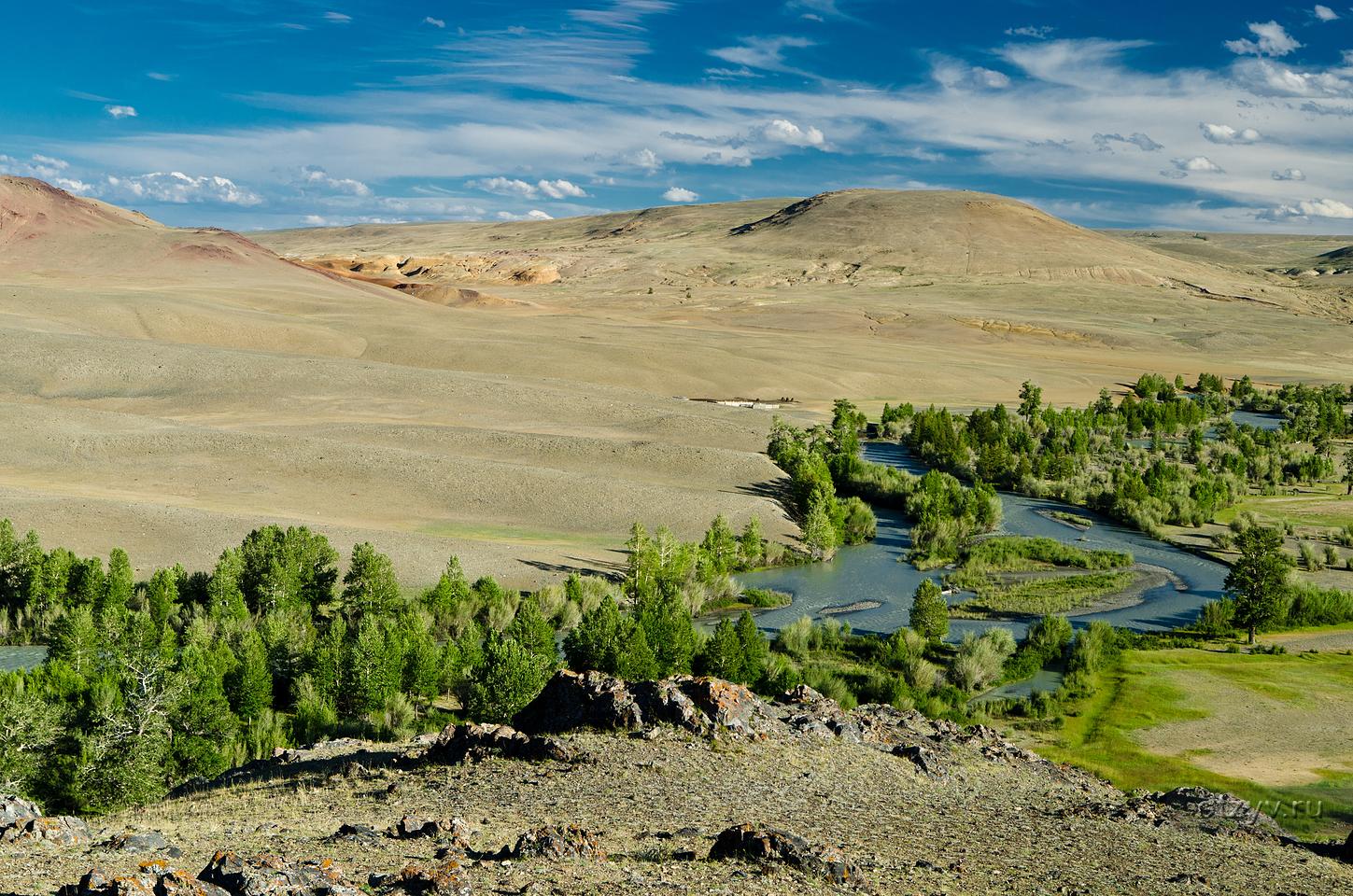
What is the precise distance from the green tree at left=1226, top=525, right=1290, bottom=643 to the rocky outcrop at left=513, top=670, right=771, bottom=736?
27.8 m

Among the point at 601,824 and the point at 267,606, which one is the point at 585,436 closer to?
the point at 267,606

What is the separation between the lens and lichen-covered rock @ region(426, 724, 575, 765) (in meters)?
22.3

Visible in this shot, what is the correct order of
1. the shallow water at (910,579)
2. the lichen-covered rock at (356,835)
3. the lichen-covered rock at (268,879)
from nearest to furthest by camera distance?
1. the lichen-covered rock at (268,879)
2. the lichen-covered rock at (356,835)
3. the shallow water at (910,579)

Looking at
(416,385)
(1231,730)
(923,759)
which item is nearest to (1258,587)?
(1231,730)

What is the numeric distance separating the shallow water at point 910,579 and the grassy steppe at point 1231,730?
19.3ft

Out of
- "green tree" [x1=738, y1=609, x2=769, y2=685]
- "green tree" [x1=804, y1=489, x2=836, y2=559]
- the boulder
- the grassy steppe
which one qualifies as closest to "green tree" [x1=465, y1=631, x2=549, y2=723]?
"green tree" [x1=738, y1=609, x2=769, y2=685]

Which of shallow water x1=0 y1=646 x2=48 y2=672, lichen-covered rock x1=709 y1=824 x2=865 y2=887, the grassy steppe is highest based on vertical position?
lichen-covered rock x1=709 y1=824 x2=865 y2=887

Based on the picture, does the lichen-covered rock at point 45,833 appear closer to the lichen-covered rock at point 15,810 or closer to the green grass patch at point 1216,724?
the lichen-covered rock at point 15,810

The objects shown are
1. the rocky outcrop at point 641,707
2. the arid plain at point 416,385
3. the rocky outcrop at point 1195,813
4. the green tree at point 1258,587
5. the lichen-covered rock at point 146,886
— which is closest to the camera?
the lichen-covered rock at point 146,886

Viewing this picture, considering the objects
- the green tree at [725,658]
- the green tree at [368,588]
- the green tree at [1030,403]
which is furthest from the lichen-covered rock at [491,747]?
the green tree at [1030,403]

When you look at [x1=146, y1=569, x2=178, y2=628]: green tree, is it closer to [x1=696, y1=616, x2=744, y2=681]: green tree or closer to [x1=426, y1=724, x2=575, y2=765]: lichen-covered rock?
[x1=696, y1=616, x2=744, y2=681]: green tree

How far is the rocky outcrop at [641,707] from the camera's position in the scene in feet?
77.4

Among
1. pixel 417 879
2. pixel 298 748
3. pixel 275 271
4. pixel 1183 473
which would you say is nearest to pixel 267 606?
pixel 298 748

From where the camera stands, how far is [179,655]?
30.0 metres
